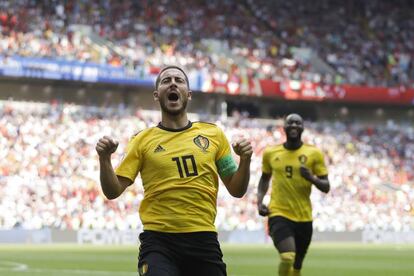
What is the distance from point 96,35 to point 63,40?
8.74 feet

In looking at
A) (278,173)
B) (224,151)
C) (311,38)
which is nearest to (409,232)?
(311,38)

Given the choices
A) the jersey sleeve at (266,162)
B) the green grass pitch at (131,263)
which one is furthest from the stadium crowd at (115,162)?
the jersey sleeve at (266,162)

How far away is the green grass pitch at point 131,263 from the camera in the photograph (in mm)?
18484

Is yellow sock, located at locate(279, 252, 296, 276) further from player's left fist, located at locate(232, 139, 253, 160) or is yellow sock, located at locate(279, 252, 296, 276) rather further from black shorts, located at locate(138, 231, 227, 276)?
player's left fist, located at locate(232, 139, 253, 160)

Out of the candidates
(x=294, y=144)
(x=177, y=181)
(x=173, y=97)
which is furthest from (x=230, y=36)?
(x=177, y=181)

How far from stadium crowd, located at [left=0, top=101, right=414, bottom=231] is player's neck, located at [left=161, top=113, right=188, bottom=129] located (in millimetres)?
25816

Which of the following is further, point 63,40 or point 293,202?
point 63,40

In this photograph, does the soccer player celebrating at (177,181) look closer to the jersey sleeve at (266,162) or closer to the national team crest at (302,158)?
the national team crest at (302,158)

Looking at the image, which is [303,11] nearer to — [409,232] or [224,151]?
[409,232]

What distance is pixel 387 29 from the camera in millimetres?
56469

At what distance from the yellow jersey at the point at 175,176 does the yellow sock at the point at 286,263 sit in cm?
564

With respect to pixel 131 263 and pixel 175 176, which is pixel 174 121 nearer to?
pixel 175 176

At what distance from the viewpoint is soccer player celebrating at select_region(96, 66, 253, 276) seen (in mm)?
6594

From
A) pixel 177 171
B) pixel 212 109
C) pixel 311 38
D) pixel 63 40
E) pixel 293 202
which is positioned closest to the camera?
pixel 177 171
